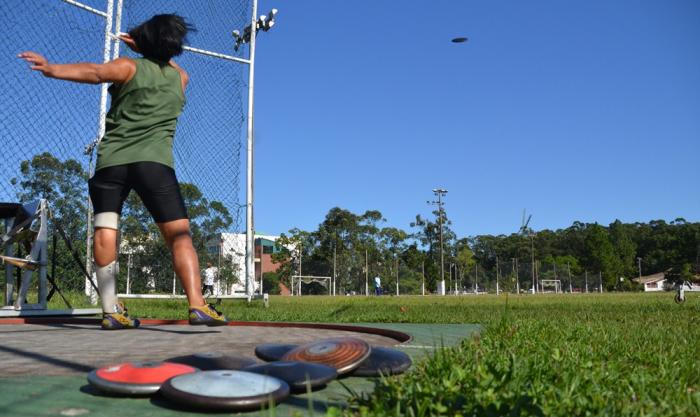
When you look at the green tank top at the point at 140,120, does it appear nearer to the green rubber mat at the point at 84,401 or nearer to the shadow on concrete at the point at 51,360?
the shadow on concrete at the point at 51,360

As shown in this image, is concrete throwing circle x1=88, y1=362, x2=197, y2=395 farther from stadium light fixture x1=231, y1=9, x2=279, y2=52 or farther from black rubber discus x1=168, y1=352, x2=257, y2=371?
stadium light fixture x1=231, y1=9, x2=279, y2=52

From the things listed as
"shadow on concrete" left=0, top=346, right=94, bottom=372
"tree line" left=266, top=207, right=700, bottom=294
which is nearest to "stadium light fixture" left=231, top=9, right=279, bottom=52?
"shadow on concrete" left=0, top=346, right=94, bottom=372

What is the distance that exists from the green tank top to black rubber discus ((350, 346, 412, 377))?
220cm

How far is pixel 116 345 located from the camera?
3357 mm

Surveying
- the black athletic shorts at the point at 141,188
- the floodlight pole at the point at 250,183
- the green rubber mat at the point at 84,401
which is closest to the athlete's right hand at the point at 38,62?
the black athletic shorts at the point at 141,188

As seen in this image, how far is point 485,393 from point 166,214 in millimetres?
2761

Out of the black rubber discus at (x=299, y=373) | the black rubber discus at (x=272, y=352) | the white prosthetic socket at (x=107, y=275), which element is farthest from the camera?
the white prosthetic socket at (x=107, y=275)

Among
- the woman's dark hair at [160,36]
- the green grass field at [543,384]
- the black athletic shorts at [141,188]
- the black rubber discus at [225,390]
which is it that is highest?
the woman's dark hair at [160,36]

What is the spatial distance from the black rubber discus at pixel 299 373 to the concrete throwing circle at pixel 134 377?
28 centimetres

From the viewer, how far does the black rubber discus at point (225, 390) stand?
1729 mm

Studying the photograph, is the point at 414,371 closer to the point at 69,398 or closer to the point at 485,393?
the point at 485,393

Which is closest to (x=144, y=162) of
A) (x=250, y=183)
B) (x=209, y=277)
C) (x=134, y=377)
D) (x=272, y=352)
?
(x=272, y=352)

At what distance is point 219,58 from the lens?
11727mm

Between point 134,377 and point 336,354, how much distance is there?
2.80ft
